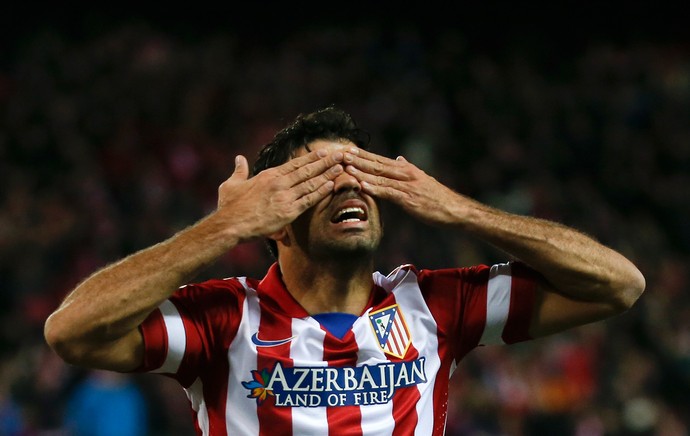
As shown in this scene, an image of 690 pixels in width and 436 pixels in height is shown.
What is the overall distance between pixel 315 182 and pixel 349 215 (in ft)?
0.46

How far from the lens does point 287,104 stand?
10047 millimetres

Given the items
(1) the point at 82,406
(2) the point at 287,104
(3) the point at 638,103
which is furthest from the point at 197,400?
(3) the point at 638,103

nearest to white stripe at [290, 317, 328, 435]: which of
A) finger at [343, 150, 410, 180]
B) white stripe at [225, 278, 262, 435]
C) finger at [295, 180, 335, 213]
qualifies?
white stripe at [225, 278, 262, 435]

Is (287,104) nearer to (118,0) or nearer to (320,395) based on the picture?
(118,0)

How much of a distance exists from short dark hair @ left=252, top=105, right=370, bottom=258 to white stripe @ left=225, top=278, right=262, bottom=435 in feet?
1.70

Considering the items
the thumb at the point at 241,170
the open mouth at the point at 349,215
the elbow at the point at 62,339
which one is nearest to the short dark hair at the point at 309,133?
the thumb at the point at 241,170

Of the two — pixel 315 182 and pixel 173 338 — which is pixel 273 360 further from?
pixel 315 182

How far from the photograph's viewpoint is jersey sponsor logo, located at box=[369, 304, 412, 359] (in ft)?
9.81

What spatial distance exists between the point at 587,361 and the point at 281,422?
17.6 feet

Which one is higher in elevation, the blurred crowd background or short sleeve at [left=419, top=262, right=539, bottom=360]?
the blurred crowd background

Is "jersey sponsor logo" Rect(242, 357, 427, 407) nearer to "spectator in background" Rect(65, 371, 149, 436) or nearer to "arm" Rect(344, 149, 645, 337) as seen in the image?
"arm" Rect(344, 149, 645, 337)

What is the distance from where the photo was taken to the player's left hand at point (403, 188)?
290 cm

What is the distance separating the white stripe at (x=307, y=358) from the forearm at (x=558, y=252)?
50 centimetres

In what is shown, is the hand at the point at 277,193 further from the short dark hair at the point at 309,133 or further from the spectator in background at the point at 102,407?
the spectator in background at the point at 102,407
